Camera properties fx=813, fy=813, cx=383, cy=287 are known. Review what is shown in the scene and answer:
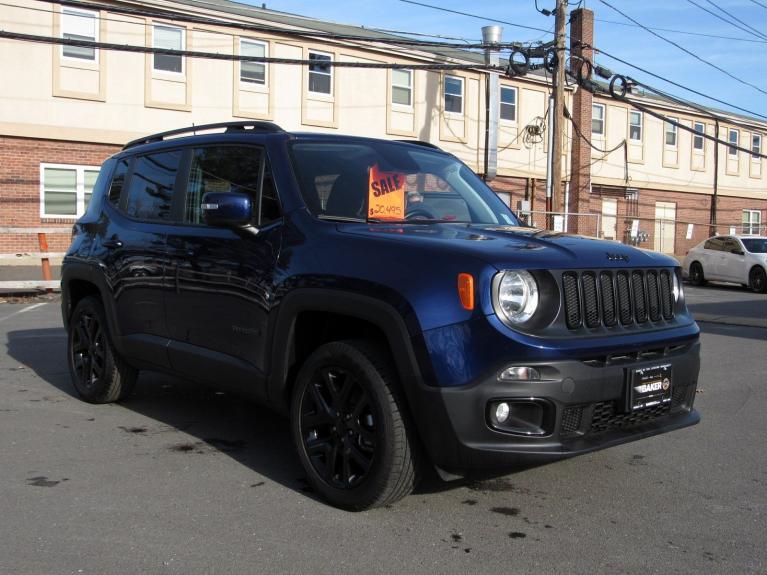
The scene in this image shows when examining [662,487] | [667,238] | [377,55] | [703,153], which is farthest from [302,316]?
[703,153]

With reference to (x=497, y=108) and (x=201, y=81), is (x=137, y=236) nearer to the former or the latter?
(x=201, y=81)

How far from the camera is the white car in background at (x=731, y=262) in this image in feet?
68.4

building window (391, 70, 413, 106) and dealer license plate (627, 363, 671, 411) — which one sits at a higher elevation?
building window (391, 70, 413, 106)

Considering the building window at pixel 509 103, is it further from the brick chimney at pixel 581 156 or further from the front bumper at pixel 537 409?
the front bumper at pixel 537 409

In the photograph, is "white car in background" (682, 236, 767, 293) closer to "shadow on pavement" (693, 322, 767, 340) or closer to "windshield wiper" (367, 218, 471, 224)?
"shadow on pavement" (693, 322, 767, 340)

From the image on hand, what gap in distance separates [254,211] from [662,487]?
2786 mm

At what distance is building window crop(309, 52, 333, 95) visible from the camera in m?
24.6

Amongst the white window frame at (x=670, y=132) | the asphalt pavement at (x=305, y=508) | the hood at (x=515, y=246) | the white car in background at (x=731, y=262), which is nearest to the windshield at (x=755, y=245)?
the white car in background at (x=731, y=262)

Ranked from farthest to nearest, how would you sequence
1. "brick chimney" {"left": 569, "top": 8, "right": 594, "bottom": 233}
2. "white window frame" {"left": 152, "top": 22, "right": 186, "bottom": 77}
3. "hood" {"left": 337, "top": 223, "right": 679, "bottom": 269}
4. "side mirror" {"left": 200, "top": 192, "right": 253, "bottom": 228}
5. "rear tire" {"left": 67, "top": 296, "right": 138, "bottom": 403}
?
"brick chimney" {"left": 569, "top": 8, "right": 594, "bottom": 233}
"white window frame" {"left": 152, "top": 22, "right": 186, "bottom": 77}
"rear tire" {"left": 67, "top": 296, "right": 138, "bottom": 403}
"side mirror" {"left": 200, "top": 192, "right": 253, "bottom": 228}
"hood" {"left": 337, "top": 223, "right": 679, "bottom": 269}

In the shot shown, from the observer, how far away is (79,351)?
6574 millimetres

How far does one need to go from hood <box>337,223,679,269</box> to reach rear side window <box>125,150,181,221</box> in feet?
5.61

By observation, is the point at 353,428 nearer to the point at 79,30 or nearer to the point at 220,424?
the point at 220,424

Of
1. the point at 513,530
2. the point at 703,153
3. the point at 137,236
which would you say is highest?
the point at 703,153

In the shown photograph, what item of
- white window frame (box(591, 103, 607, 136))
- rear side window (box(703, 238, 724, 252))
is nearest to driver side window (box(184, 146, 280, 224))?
rear side window (box(703, 238, 724, 252))
